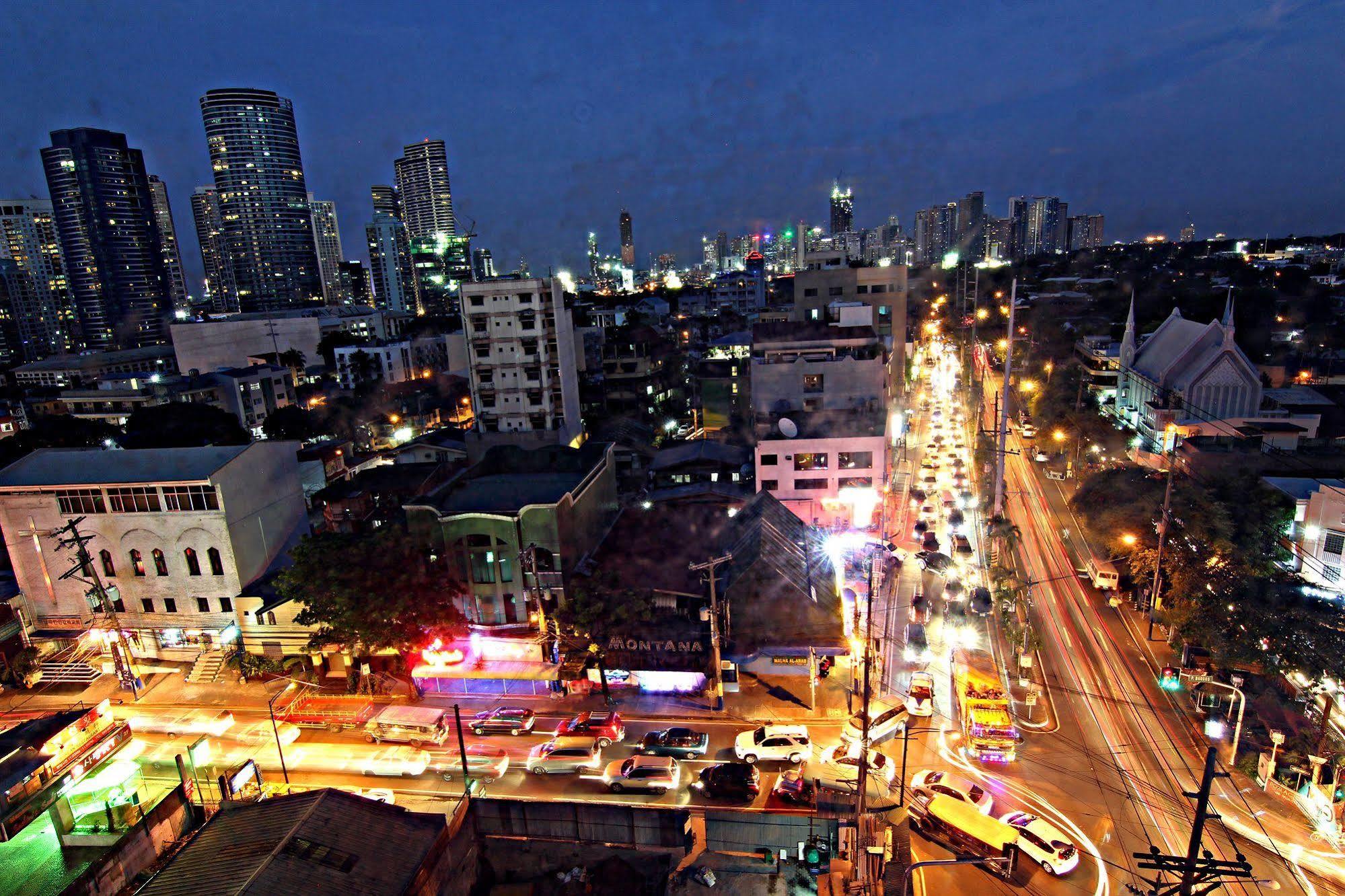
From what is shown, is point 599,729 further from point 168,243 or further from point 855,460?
point 168,243

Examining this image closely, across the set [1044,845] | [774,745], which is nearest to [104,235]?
[774,745]

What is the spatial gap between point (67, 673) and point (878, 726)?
91.6ft

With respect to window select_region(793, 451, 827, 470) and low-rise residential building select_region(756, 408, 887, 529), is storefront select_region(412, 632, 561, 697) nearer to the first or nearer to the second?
low-rise residential building select_region(756, 408, 887, 529)

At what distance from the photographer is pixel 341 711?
71.1ft

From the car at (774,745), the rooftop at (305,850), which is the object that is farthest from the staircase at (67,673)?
the car at (774,745)

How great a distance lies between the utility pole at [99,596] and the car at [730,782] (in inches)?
→ 800

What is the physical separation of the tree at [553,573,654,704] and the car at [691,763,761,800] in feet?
15.6

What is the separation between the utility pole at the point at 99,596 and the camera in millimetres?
24297

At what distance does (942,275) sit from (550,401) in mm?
98098

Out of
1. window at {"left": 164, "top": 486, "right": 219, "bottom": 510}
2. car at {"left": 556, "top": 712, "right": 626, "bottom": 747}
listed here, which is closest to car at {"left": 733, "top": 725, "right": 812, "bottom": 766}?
car at {"left": 556, "top": 712, "right": 626, "bottom": 747}

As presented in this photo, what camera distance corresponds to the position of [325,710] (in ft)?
71.3

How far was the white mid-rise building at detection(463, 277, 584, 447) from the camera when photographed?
40188 mm

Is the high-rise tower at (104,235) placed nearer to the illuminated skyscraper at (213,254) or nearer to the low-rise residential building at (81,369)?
the illuminated skyscraper at (213,254)

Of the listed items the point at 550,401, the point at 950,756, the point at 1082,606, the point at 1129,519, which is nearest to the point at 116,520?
the point at 550,401
